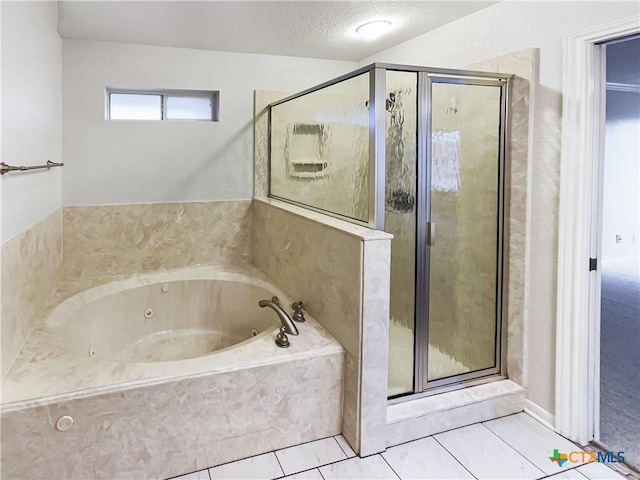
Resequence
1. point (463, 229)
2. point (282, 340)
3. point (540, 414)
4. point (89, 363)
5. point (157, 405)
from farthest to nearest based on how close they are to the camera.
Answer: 1. point (463, 229)
2. point (540, 414)
3. point (282, 340)
4. point (89, 363)
5. point (157, 405)

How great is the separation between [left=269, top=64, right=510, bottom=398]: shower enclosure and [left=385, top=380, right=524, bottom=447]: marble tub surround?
0.08m

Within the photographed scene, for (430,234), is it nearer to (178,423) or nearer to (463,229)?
(463,229)

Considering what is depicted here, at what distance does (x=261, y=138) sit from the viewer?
11.6 ft

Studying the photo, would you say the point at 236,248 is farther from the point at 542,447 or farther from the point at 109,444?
the point at 542,447

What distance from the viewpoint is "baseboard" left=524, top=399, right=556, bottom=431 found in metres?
2.14

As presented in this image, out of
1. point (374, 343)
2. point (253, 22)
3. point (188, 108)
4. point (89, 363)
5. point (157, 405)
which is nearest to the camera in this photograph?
point (157, 405)

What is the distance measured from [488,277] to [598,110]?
3.08 ft

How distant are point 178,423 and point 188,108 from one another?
243 cm

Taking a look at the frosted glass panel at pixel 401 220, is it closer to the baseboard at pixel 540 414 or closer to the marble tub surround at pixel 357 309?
the marble tub surround at pixel 357 309

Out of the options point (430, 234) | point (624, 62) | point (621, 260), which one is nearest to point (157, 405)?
point (430, 234)

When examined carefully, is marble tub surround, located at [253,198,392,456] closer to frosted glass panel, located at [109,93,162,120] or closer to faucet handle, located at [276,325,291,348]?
faucet handle, located at [276,325,291,348]

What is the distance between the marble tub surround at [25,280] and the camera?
177 centimetres

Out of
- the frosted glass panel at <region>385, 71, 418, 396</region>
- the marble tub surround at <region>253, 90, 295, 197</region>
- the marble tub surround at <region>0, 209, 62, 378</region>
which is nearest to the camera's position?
the marble tub surround at <region>0, 209, 62, 378</region>

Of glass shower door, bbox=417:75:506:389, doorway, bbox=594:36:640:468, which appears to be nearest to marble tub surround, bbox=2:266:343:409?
glass shower door, bbox=417:75:506:389
